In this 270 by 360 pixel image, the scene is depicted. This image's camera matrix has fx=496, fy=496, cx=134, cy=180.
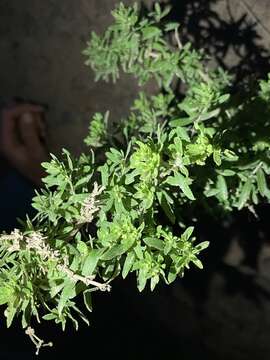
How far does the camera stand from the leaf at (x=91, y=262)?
1224 mm

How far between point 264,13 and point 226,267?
4.62 feet

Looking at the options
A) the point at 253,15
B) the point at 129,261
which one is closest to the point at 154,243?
the point at 129,261

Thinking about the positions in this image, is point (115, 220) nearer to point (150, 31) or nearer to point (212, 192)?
point (212, 192)

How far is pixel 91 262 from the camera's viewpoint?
1229 mm

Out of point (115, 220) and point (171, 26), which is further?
point (171, 26)

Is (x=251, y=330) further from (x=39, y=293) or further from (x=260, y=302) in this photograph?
(x=39, y=293)

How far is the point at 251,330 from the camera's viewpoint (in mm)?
2758

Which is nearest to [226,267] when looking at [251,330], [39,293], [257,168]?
[251,330]

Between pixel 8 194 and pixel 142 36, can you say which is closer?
pixel 142 36

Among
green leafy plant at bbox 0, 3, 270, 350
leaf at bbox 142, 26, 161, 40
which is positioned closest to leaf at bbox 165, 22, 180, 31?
leaf at bbox 142, 26, 161, 40

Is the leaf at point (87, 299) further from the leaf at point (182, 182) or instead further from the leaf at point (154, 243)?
the leaf at point (182, 182)

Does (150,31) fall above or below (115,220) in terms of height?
above

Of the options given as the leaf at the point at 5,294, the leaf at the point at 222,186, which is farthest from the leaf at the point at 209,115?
the leaf at the point at 5,294

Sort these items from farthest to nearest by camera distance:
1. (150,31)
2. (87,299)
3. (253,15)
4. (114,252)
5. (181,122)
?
(253,15)
(150,31)
(181,122)
(87,299)
(114,252)
